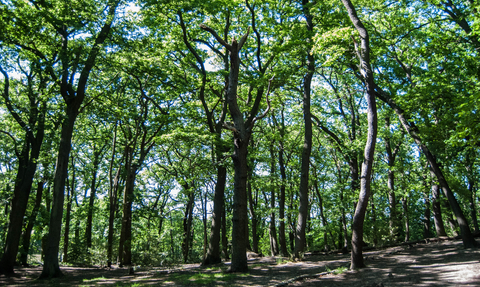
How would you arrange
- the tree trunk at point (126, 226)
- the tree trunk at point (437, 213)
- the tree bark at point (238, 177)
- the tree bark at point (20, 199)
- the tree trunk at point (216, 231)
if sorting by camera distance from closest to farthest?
the tree bark at point (238, 177), the tree bark at point (20, 199), the tree trunk at point (216, 231), the tree trunk at point (126, 226), the tree trunk at point (437, 213)

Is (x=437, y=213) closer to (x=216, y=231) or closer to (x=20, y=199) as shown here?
(x=216, y=231)

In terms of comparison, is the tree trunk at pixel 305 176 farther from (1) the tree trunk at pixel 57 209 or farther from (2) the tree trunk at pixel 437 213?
(1) the tree trunk at pixel 57 209

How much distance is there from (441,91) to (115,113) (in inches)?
533

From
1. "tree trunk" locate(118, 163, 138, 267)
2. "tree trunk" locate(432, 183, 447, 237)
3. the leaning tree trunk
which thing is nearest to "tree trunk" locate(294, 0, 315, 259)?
the leaning tree trunk

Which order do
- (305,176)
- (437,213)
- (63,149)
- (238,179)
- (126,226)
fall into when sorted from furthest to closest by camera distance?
1. (437,213)
2. (126,226)
3. (305,176)
4. (63,149)
5. (238,179)

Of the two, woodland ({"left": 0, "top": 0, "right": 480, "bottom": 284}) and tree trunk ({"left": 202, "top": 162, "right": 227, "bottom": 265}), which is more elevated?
woodland ({"left": 0, "top": 0, "right": 480, "bottom": 284})

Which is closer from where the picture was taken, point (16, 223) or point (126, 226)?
point (16, 223)

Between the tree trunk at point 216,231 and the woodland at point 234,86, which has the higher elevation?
the woodland at point 234,86

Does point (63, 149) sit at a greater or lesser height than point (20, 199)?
greater

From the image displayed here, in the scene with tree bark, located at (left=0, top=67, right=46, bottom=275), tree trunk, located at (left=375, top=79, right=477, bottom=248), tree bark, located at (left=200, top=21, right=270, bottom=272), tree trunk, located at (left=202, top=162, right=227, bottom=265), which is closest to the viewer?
tree bark, located at (left=200, top=21, right=270, bottom=272)

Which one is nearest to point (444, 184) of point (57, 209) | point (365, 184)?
point (365, 184)

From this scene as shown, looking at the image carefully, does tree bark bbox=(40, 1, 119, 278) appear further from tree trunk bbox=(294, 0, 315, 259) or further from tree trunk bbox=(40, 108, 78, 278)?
tree trunk bbox=(294, 0, 315, 259)

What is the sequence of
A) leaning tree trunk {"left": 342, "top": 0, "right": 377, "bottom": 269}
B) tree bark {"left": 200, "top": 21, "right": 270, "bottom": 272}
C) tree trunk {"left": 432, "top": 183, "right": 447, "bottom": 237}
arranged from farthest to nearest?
tree trunk {"left": 432, "top": 183, "right": 447, "bottom": 237}
tree bark {"left": 200, "top": 21, "right": 270, "bottom": 272}
leaning tree trunk {"left": 342, "top": 0, "right": 377, "bottom": 269}

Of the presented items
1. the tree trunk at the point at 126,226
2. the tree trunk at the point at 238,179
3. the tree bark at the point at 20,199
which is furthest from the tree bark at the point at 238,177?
the tree trunk at the point at 126,226
